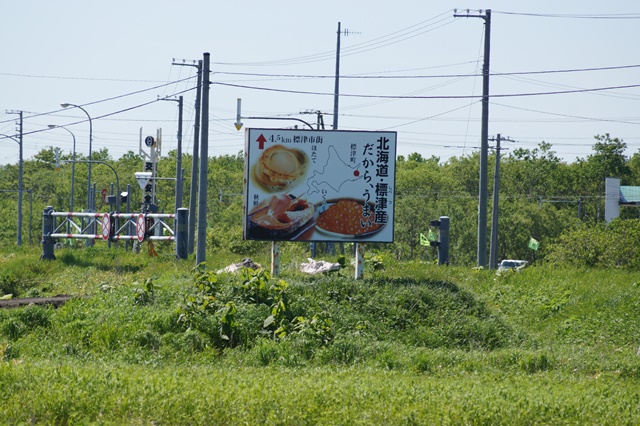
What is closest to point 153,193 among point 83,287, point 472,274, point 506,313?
point 83,287

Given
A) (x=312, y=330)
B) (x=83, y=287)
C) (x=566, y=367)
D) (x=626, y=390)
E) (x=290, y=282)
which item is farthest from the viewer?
(x=83, y=287)

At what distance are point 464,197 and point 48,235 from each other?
50933mm

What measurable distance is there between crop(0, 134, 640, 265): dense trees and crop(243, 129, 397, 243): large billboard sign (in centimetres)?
3140

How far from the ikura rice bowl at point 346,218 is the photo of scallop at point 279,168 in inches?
41.7

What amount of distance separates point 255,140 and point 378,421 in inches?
408

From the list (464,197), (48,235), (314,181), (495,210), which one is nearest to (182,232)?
(48,235)

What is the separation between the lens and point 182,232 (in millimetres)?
24375

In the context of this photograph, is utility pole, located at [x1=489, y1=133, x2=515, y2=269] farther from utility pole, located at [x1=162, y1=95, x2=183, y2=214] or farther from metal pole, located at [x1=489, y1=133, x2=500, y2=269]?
utility pole, located at [x1=162, y1=95, x2=183, y2=214]

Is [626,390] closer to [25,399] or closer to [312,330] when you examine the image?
[312,330]

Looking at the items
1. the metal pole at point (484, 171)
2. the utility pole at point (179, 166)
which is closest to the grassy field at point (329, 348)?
the metal pole at point (484, 171)

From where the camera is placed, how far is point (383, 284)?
704 inches

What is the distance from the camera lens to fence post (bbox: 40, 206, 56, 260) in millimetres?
25688

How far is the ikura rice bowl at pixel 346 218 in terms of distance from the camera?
18.8m

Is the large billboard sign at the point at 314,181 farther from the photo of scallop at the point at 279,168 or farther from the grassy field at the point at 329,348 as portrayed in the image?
the grassy field at the point at 329,348
